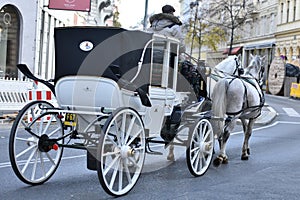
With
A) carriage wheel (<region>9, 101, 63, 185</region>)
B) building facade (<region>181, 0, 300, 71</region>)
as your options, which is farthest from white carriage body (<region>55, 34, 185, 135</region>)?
building facade (<region>181, 0, 300, 71</region>)

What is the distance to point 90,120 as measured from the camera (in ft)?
22.2

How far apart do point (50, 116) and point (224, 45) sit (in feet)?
226

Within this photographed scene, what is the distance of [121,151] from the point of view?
246 inches

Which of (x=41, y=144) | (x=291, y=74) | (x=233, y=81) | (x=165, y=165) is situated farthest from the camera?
(x=291, y=74)

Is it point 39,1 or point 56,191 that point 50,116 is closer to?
point 56,191

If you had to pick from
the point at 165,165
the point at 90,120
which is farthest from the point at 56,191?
the point at 165,165

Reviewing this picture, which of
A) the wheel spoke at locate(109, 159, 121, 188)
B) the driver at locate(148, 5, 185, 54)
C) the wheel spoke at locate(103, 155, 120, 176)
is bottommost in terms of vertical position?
the wheel spoke at locate(109, 159, 121, 188)

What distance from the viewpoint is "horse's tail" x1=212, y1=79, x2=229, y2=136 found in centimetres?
877

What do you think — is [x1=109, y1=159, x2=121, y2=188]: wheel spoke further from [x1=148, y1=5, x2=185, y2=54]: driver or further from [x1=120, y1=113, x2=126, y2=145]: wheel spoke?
[x1=148, y1=5, x2=185, y2=54]: driver

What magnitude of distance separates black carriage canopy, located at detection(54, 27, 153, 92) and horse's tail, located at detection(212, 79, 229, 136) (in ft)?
7.73

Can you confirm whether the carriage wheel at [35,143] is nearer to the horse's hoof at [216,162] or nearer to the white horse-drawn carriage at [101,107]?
the white horse-drawn carriage at [101,107]

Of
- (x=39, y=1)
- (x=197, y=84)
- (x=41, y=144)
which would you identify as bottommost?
(x=41, y=144)

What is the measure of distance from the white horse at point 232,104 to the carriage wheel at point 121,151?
2526 mm

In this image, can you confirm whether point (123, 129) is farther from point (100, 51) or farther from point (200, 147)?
point (200, 147)
